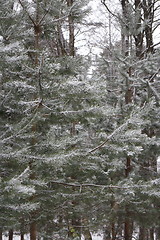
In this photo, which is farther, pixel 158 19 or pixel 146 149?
pixel 158 19

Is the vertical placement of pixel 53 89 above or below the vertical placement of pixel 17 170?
above

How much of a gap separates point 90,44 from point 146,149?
16.2ft

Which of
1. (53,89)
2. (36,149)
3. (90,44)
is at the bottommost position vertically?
(36,149)

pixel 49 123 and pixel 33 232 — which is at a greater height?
pixel 49 123

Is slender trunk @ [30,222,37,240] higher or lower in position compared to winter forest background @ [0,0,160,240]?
lower

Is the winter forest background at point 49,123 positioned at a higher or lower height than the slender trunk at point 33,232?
higher

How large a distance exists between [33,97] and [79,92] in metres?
1.09

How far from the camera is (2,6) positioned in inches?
207

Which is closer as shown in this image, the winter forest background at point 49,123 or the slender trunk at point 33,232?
the winter forest background at point 49,123

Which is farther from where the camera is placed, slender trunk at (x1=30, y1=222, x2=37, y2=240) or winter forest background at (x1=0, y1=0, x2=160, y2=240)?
slender trunk at (x1=30, y1=222, x2=37, y2=240)

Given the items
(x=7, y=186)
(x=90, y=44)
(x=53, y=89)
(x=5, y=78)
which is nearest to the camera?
(x=7, y=186)

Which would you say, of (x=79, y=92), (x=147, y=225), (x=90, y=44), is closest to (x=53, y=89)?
(x=79, y=92)

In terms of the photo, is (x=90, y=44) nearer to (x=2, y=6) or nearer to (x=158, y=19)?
(x=158, y=19)

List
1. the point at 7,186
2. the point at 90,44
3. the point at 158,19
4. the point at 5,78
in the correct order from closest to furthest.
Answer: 1. the point at 7,186
2. the point at 5,78
3. the point at 158,19
4. the point at 90,44
